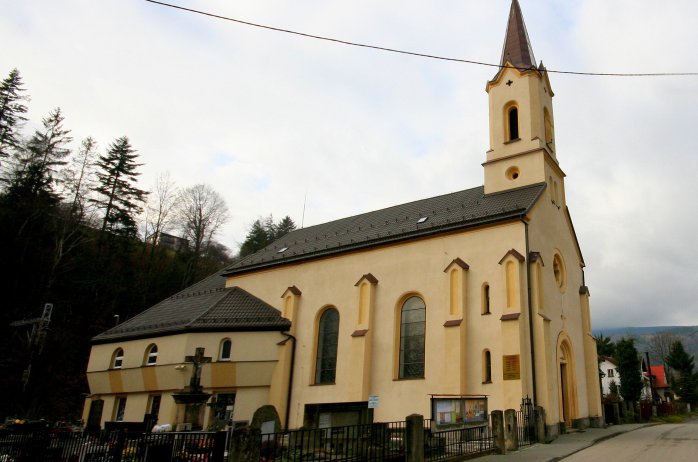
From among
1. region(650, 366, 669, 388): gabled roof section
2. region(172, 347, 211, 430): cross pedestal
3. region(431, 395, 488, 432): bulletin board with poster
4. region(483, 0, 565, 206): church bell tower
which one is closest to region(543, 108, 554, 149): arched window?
region(483, 0, 565, 206): church bell tower

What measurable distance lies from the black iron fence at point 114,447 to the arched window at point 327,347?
14.1 m

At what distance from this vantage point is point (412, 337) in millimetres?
22312

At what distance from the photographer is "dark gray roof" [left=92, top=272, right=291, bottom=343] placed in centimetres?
2498

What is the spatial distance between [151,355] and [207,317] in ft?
12.3

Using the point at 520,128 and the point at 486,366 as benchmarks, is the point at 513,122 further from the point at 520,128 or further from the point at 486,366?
the point at 486,366

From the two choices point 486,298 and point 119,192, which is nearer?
point 486,298

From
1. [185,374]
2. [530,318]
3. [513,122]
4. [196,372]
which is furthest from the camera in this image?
[513,122]

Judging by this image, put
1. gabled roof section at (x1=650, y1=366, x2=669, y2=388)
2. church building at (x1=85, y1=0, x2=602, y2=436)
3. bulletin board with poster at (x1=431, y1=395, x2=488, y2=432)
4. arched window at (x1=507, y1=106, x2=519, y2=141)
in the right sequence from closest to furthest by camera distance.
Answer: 1. bulletin board with poster at (x1=431, y1=395, x2=488, y2=432)
2. church building at (x1=85, y1=0, x2=602, y2=436)
3. arched window at (x1=507, y1=106, x2=519, y2=141)
4. gabled roof section at (x1=650, y1=366, x2=669, y2=388)

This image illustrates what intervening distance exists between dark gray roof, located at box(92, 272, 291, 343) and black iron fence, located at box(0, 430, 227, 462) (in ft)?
43.8

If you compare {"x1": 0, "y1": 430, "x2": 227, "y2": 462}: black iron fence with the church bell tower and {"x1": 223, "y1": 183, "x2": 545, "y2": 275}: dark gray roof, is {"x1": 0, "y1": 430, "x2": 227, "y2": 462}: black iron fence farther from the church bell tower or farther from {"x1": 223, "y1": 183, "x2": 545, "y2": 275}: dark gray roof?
the church bell tower

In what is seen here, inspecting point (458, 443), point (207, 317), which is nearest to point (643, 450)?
point (458, 443)

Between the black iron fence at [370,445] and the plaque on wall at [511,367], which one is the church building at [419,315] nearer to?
the plaque on wall at [511,367]

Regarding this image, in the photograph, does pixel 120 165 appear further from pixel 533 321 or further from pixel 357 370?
pixel 533 321

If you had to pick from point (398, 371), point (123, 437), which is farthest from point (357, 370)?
point (123, 437)
